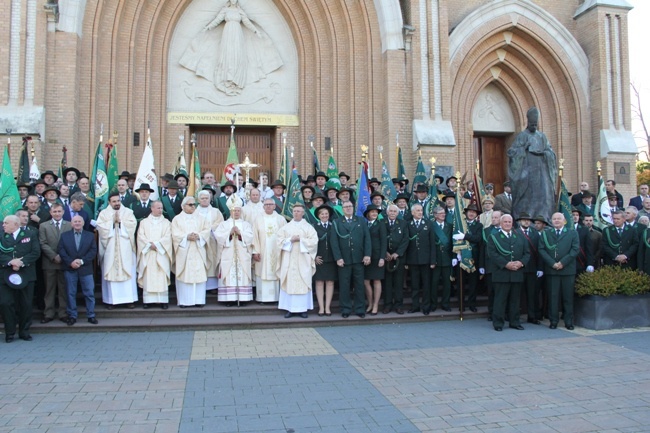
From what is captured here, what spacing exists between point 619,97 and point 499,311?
1261 centimetres

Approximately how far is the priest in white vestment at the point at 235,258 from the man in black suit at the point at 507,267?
4.17 m

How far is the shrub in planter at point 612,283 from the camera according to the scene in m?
8.84

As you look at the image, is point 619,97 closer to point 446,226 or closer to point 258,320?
point 446,226

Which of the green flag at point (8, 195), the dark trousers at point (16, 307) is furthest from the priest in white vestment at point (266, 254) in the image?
the green flag at point (8, 195)

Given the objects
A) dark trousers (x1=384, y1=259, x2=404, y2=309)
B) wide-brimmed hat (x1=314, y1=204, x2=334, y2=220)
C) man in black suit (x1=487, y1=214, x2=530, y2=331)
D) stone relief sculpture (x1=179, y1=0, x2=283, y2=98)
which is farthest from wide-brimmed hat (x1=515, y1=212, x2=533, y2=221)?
stone relief sculpture (x1=179, y1=0, x2=283, y2=98)

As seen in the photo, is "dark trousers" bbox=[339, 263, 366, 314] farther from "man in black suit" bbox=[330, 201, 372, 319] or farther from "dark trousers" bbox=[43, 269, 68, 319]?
"dark trousers" bbox=[43, 269, 68, 319]

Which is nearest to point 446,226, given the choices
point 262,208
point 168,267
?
point 262,208

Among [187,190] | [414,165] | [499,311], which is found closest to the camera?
[499,311]

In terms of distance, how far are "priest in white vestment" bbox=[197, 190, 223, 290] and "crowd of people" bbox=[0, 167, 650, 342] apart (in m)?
0.03

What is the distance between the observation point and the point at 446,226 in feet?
32.8

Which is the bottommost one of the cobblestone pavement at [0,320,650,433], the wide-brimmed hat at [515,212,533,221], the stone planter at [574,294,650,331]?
the cobblestone pavement at [0,320,650,433]

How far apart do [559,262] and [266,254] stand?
495 centimetres

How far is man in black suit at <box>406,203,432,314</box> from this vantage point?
9664 mm

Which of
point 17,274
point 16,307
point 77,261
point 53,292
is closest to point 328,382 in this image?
point 77,261
